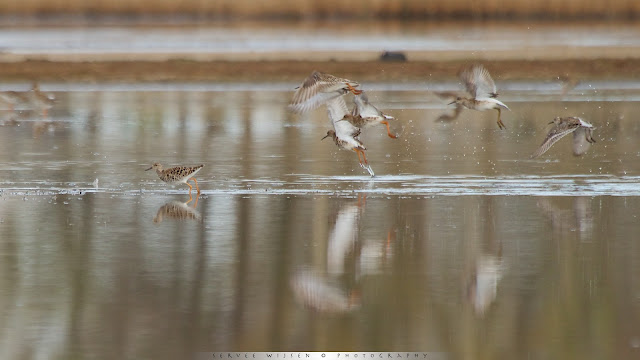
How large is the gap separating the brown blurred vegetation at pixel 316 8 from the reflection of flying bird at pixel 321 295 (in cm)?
4925

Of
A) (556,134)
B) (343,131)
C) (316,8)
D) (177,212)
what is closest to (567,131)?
(556,134)

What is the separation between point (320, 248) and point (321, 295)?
174 cm

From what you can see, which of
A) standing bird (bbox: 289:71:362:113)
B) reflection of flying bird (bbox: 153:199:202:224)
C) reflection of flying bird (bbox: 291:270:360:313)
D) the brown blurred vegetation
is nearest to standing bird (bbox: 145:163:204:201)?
reflection of flying bird (bbox: 153:199:202:224)

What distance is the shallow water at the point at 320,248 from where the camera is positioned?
290 inches

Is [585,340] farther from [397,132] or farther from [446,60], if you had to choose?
[446,60]

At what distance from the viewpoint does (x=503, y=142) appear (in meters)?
19.3

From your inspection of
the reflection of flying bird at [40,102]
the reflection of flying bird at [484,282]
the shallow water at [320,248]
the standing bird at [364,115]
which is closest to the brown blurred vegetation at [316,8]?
the reflection of flying bird at [40,102]

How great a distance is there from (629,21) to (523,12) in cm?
538

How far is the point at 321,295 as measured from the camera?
8.35m

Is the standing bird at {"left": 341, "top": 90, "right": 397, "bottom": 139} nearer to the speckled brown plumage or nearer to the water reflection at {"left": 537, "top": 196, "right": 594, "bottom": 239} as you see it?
the speckled brown plumage

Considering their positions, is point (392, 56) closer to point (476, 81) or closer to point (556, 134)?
point (476, 81)

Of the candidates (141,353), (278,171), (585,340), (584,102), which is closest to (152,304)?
(141,353)

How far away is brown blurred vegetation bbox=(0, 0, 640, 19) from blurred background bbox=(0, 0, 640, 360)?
86.9ft

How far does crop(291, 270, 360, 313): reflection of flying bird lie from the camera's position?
8008 millimetres
